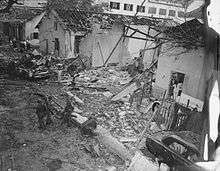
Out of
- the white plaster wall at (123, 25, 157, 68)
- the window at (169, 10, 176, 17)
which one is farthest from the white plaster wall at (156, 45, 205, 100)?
the window at (169, 10, 176, 17)

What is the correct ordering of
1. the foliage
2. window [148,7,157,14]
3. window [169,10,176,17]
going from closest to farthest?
the foliage < window [148,7,157,14] < window [169,10,176,17]

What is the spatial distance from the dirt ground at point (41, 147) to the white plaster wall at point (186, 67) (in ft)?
22.9

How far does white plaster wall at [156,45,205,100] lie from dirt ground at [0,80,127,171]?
6.97 meters

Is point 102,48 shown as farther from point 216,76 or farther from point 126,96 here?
point 216,76

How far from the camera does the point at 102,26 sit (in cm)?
2347

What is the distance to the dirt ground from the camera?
8742mm

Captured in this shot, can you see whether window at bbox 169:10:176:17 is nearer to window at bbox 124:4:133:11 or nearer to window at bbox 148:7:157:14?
window at bbox 148:7:157:14

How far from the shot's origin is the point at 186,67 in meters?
14.9

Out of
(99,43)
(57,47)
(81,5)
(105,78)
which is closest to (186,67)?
(105,78)

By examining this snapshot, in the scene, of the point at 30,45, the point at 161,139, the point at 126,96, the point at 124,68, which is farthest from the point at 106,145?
the point at 30,45

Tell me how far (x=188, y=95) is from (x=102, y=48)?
1168cm

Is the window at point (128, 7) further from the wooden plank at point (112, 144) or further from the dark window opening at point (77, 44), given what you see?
the wooden plank at point (112, 144)

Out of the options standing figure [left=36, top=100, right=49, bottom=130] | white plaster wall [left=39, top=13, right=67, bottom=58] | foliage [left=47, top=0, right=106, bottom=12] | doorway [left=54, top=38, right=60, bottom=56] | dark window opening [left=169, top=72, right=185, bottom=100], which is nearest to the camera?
standing figure [left=36, top=100, right=49, bottom=130]

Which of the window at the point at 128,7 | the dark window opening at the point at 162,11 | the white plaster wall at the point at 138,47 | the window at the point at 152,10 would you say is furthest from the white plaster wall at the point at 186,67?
the dark window opening at the point at 162,11
